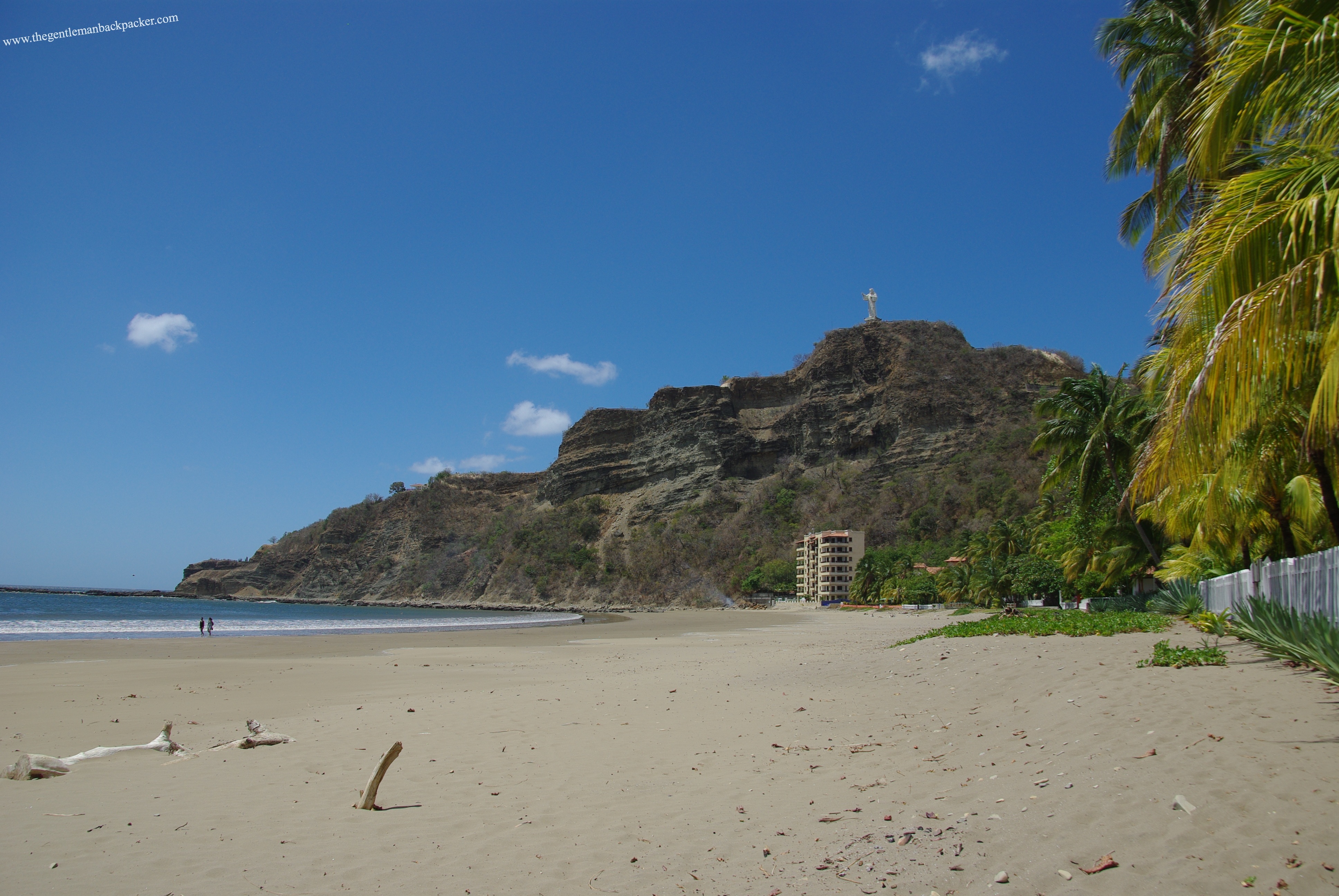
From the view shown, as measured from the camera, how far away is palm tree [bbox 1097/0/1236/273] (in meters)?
12.4

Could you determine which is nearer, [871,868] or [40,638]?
[871,868]

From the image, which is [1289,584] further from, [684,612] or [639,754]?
[684,612]

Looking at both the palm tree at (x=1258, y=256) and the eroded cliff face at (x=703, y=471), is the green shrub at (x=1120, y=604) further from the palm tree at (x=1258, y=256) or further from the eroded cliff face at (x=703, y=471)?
the eroded cliff face at (x=703, y=471)

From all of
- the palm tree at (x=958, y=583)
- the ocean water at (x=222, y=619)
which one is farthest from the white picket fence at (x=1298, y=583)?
the palm tree at (x=958, y=583)

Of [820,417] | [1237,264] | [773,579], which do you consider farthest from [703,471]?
[1237,264]

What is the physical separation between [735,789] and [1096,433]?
22774 millimetres

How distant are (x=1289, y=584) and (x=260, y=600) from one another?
146490 mm

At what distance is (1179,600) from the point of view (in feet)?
56.9

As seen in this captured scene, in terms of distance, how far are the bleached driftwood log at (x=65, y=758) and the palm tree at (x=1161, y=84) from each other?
46.5ft

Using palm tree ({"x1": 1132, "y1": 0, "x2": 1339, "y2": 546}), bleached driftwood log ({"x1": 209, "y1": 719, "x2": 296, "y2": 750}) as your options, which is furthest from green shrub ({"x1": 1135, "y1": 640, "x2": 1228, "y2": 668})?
bleached driftwood log ({"x1": 209, "y1": 719, "x2": 296, "y2": 750})

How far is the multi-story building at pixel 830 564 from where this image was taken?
71.2m

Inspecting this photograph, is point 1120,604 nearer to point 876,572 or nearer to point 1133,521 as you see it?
point 1133,521

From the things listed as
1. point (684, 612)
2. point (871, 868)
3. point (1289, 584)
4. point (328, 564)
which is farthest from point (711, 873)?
point (328, 564)

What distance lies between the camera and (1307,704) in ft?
20.1
